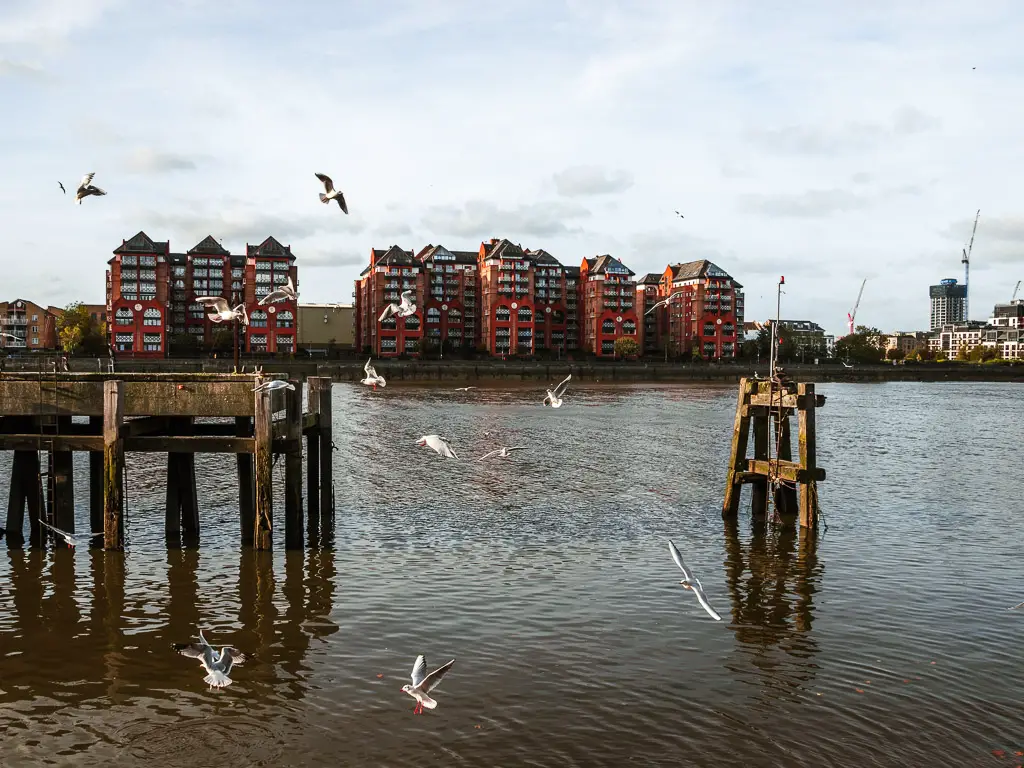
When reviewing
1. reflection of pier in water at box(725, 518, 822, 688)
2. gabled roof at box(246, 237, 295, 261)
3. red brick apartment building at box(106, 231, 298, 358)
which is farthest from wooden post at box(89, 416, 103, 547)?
gabled roof at box(246, 237, 295, 261)

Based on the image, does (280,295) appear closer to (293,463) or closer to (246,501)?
(293,463)

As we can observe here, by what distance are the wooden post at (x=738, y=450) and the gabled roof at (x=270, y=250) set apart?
172424 millimetres

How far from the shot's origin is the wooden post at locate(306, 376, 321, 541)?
76.9ft

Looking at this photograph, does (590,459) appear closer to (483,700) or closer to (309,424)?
(309,424)

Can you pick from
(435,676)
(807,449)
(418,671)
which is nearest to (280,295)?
(435,676)

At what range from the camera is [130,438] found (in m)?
20.3

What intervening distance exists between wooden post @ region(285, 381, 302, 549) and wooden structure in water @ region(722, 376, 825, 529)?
1184 cm

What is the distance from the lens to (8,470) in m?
36.4

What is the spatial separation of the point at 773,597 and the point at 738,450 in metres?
7.51

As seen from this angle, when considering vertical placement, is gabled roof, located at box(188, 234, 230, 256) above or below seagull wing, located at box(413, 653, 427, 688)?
above

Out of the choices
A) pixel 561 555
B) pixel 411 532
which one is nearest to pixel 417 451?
pixel 411 532

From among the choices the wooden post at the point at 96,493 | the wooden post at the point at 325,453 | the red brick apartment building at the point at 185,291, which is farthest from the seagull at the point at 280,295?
the red brick apartment building at the point at 185,291

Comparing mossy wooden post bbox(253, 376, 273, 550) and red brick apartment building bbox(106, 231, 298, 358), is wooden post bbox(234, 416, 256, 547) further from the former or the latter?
red brick apartment building bbox(106, 231, 298, 358)

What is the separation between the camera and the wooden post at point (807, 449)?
2308 cm
